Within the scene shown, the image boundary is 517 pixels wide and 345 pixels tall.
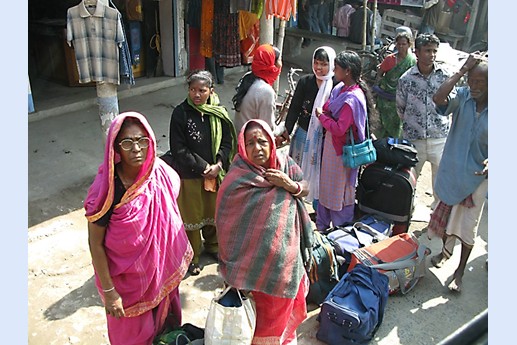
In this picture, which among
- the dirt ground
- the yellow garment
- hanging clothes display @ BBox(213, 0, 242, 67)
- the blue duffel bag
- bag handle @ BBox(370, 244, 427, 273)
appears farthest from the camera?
the yellow garment

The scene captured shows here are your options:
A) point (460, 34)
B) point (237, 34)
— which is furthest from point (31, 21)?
point (460, 34)

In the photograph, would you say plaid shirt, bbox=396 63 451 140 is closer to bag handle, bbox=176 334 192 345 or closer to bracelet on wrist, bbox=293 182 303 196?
bracelet on wrist, bbox=293 182 303 196

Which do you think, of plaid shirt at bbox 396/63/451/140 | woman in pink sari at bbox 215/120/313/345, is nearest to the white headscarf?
plaid shirt at bbox 396/63/451/140

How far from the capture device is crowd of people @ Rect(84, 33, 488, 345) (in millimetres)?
2341

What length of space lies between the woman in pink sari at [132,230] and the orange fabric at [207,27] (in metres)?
5.88

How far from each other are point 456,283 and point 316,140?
163 centimetres

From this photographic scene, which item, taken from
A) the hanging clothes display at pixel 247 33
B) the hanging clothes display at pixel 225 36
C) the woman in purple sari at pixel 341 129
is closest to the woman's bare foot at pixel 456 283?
A: the woman in purple sari at pixel 341 129

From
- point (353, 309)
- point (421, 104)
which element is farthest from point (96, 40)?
point (353, 309)

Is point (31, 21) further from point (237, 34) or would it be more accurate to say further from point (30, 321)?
point (30, 321)

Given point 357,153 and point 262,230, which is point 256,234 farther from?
point 357,153

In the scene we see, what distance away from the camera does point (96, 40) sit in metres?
4.25

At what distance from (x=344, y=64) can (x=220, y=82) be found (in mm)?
5405

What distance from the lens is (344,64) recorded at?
12.5 feet

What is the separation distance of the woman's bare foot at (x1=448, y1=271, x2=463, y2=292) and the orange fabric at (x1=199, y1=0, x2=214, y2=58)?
226 inches
